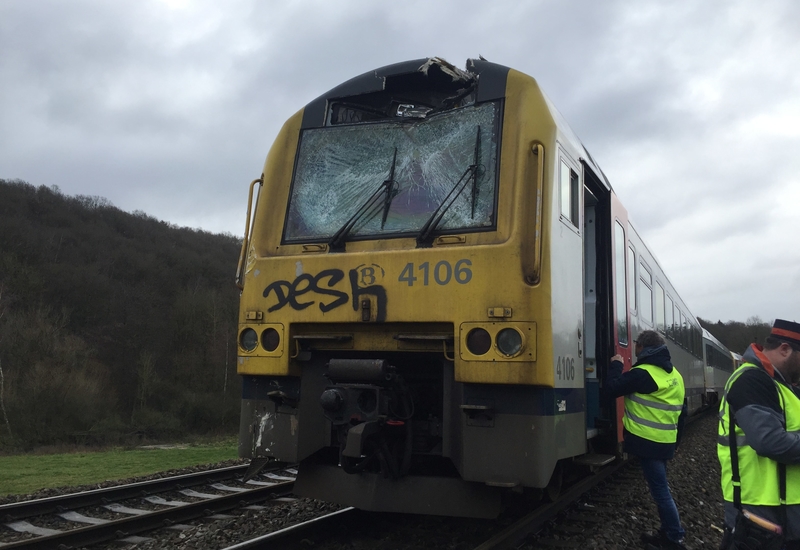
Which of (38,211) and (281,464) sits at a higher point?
(38,211)

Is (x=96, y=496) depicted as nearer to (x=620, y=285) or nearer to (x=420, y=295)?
(x=420, y=295)

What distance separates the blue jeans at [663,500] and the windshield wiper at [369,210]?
296cm

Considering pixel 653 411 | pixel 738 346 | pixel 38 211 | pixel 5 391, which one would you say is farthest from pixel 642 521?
pixel 38 211

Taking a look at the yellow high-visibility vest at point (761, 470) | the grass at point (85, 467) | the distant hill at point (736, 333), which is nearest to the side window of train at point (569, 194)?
the yellow high-visibility vest at point (761, 470)

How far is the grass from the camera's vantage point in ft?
30.7

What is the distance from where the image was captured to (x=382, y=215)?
4.77m

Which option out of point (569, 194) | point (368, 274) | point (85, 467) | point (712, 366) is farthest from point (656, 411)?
point (712, 366)

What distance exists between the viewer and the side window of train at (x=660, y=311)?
9562mm

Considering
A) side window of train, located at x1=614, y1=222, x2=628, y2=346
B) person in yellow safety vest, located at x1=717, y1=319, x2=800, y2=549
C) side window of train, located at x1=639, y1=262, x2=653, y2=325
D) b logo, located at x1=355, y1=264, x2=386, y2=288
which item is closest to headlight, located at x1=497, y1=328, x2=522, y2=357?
b logo, located at x1=355, y1=264, x2=386, y2=288

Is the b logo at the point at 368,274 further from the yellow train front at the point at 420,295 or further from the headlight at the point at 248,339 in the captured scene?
the headlight at the point at 248,339

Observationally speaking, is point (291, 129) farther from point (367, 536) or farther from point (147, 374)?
point (147, 374)

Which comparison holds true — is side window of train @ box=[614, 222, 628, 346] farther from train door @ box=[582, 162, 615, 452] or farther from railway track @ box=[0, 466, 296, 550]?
railway track @ box=[0, 466, 296, 550]

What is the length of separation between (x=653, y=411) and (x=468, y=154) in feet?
8.44

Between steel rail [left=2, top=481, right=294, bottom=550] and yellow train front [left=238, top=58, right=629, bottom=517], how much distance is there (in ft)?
4.83
